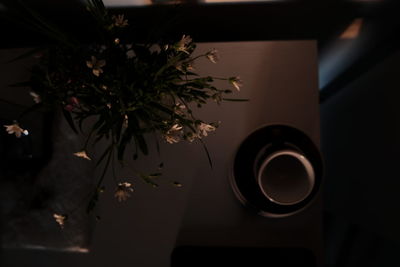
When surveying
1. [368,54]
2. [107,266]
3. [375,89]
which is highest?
[368,54]

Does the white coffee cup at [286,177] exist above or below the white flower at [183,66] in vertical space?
below

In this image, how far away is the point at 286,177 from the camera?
583 mm

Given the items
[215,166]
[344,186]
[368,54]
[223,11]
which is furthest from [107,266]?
[368,54]

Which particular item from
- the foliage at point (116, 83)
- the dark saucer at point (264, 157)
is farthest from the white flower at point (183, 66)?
the dark saucer at point (264, 157)

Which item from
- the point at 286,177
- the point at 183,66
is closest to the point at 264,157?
the point at 286,177

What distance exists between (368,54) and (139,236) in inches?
44.1

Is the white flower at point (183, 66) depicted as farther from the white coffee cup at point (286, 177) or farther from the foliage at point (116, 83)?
the white coffee cup at point (286, 177)

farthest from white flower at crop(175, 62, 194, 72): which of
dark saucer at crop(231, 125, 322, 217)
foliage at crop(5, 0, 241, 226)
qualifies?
dark saucer at crop(231, 125, 322, 217)

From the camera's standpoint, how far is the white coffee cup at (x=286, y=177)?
0.57 m

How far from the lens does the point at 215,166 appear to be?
757 millimetres

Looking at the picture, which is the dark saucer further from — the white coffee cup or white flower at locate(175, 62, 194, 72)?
white flower at locate(175, 62, 194, 72)

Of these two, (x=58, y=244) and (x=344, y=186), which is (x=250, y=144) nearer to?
(x=58, y=244)

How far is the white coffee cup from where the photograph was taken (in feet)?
1.87

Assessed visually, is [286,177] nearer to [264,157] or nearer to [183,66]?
[264,157]
